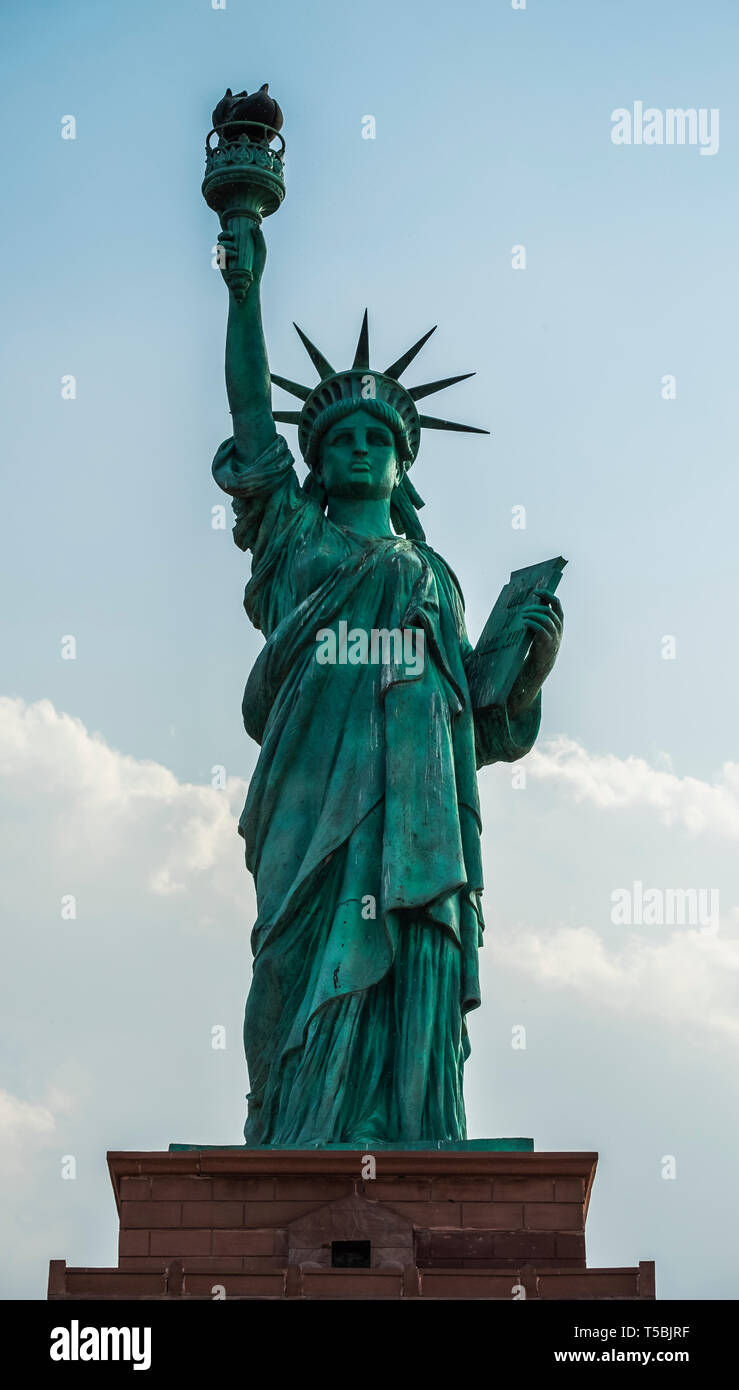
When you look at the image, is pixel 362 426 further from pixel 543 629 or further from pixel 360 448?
pixel 543 629

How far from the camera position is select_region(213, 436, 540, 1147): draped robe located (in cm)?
1791

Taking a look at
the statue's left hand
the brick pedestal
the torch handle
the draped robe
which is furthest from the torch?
the brick pedestal

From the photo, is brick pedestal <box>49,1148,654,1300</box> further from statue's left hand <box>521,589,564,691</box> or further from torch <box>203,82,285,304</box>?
torch <box>203,82,285,304</box>

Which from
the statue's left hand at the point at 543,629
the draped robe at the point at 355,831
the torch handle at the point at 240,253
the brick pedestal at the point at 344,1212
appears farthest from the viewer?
the torch handle at the point at 240,253

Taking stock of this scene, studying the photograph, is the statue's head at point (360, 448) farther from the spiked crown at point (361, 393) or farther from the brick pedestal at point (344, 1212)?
the brick pedestal at point (344, 1212)

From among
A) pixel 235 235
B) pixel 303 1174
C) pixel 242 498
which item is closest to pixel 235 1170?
pixel 303 1174

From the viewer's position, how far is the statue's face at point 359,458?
1986 centimetres

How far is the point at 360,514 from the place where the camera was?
19.9 metres

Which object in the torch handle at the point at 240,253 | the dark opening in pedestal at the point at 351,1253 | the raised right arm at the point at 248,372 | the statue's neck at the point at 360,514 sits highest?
the torch handle at the point at 240,253

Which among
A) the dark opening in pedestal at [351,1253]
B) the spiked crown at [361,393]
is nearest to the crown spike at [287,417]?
the spiked crown at [361,393]

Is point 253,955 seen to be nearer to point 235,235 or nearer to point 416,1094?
point 416,1094

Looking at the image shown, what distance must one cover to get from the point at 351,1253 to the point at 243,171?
7138mm

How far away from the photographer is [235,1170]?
16.8 meters
